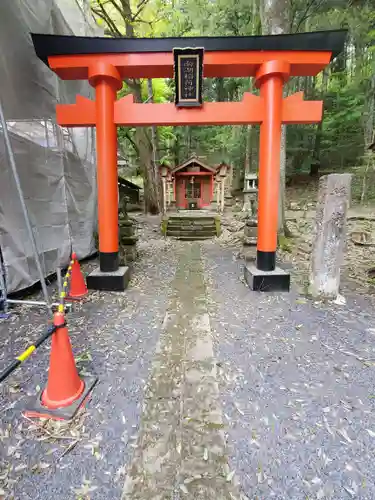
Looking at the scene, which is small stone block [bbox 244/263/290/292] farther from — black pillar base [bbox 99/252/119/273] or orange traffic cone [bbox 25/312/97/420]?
orange traffic cone [bbox 25/312/97/420]

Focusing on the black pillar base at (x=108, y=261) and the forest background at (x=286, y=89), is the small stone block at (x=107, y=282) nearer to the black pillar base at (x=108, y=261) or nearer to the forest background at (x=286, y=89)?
the black pillar base at (x=108, y=261)

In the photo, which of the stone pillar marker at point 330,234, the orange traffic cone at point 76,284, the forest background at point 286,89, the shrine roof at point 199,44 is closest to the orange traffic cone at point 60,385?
the orange traffic cone at point 76,284

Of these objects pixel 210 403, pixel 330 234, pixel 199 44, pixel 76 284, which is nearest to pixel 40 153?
pixel 76 284

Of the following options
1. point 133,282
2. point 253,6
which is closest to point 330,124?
point 253,6

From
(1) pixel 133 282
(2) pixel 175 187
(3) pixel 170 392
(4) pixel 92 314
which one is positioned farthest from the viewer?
(2) pixel 175 187

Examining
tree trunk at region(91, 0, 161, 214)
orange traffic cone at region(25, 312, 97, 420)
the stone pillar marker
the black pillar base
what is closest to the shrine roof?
the stone pillar marker

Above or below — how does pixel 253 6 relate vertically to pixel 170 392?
above

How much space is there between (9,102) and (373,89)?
1300cm

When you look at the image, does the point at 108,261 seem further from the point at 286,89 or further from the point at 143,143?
the point at 143,143

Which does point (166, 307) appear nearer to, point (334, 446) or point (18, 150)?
point (334, 446)

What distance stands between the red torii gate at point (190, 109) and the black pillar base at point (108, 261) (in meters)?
0.01

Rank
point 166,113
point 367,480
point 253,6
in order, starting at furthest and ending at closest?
point 253,6 < point 166,113 < point 367,480

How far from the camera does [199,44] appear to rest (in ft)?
13.4

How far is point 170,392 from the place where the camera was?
2170 mm
